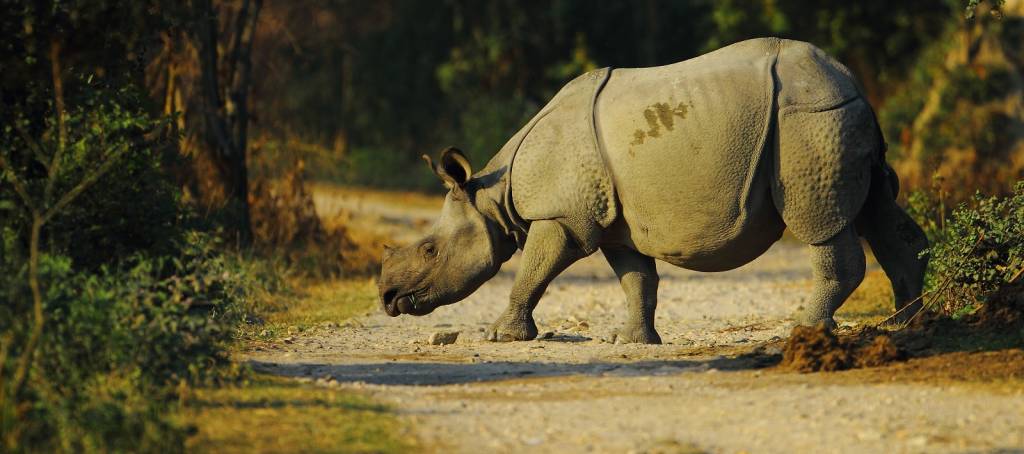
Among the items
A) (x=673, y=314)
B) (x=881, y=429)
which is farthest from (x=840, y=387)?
(x=673, y=314)

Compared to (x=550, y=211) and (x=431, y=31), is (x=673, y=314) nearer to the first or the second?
(x=550, y=211)

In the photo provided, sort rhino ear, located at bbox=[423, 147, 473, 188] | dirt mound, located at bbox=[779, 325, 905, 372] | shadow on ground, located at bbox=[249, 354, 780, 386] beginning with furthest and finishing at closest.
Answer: rhino ear, located at bbox=[423, 147, 473, 188] < shadow on ground, located at bbox=[249, 354, 780, 386] < dirt mound, located at bbox=[779, 325, 905, 372]

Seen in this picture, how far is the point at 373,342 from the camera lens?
11.2 m

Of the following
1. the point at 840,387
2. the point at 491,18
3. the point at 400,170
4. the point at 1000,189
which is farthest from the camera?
the point at 400,170

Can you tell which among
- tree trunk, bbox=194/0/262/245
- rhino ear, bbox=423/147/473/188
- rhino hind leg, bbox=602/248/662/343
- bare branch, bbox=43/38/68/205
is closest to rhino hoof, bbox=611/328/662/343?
rhino hind leg, bbox=602/248/662/343

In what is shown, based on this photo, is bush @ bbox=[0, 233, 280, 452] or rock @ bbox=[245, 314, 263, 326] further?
rock @ bbox=[245, 314, 263, 326]

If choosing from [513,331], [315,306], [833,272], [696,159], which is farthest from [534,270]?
[315,306]

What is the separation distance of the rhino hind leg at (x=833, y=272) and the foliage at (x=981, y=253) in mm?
583

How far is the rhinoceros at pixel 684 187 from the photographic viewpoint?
9.73m

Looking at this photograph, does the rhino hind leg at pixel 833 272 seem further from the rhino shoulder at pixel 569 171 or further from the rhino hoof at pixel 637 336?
the rhino shoulder at pixel 569 171

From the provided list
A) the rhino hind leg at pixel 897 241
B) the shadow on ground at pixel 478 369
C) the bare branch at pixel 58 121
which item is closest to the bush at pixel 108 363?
the bare branch at pixel 58 121

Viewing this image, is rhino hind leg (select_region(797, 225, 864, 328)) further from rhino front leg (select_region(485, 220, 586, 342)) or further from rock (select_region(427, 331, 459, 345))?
rock (select_region(427, 331, 459, 345))

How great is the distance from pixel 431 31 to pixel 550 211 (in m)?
23.4

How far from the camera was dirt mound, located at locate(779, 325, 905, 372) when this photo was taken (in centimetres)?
862
